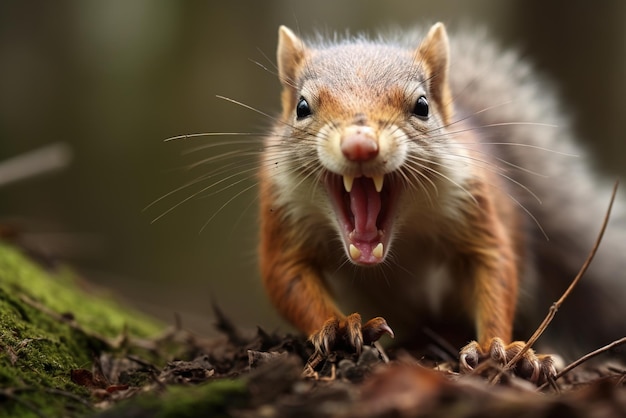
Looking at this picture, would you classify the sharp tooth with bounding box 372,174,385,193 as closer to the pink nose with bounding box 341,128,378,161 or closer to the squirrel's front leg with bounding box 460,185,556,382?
the pink nose with bounding box 341,128,378,161

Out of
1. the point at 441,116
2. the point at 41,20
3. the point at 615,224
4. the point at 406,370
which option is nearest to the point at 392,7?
the point at 41,20

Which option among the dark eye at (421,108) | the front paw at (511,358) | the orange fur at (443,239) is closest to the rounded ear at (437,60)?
the orange fur at (443,239)

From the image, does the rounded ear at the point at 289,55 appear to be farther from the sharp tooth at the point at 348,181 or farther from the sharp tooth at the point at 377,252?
the sharp tooth at the point at 377,252

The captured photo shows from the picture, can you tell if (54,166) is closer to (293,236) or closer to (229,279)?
(293,236)

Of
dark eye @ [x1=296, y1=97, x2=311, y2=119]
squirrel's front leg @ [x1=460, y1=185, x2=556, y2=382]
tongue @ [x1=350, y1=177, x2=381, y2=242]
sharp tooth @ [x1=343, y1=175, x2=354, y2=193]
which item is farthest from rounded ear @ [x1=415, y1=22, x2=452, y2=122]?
sharp tooth @ [x1=343, y1=175, x2=354, y2=193]

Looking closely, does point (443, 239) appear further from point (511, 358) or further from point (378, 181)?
point (378, 181)

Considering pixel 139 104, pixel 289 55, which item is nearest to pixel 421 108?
pixel 289 55

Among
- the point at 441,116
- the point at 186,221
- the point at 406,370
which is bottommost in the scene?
the point at 186,221
